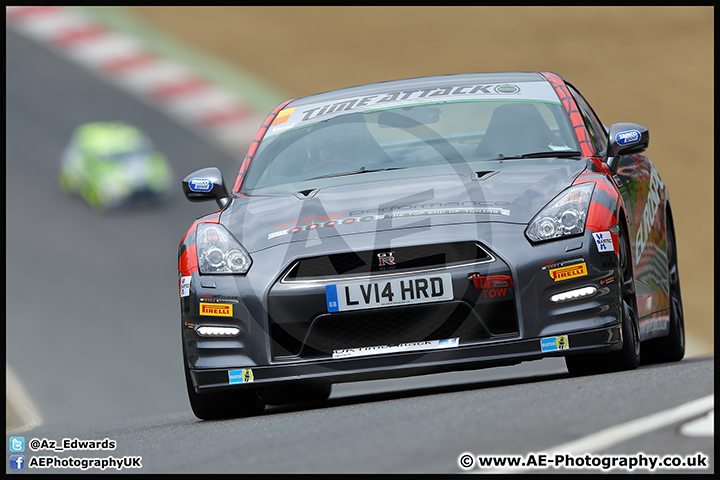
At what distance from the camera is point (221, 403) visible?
20.6 ft

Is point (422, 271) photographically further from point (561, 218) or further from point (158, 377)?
point (158, 377)

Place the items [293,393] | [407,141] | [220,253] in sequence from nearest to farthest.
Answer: [220,253], [407,141], [293,393]

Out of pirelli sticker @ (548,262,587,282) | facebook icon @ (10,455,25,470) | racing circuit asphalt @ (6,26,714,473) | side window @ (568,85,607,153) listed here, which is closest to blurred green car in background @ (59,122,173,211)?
racing circuit asphalt @ (6,26,714,473)

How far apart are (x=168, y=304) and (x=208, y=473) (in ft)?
39.8

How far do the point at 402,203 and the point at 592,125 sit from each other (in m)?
1.85

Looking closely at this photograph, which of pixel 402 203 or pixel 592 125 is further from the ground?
pixel 592 125

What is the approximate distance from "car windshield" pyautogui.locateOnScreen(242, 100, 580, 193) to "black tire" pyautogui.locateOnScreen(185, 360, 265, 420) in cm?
117

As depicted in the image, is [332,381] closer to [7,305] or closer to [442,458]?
[442,458]

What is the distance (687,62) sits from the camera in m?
22.3

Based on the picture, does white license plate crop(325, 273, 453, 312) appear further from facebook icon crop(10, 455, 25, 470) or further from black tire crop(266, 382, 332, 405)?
black tire crop(266, 382, 332, 405)

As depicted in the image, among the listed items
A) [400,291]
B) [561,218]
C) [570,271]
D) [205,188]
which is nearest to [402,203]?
[400,291]

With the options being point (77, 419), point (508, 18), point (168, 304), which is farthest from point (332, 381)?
point (508, 18)

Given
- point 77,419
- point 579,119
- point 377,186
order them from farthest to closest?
1. point 77,419
2. point 579,119
3. point 377,186

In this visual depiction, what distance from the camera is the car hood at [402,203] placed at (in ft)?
19.2
